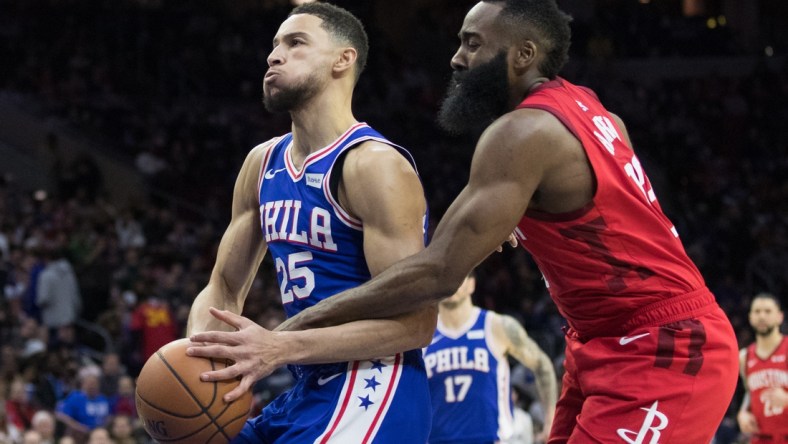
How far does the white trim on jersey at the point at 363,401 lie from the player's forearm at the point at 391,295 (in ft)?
0.68

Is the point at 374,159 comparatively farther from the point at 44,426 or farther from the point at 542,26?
the point at 44,426

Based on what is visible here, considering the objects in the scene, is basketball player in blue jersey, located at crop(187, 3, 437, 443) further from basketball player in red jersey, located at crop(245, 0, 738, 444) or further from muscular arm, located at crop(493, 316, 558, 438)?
muscular arm, located at crop(493, 316, 558, 438)

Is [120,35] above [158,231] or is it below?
above

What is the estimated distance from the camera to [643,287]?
3570mm

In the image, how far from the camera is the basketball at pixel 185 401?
3.49 meters

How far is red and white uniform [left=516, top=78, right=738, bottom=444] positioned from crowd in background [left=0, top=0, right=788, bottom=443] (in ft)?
20.8

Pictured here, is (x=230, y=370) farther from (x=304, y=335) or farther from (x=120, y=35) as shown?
(x=120, y=35)

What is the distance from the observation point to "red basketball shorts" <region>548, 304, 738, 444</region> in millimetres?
3525

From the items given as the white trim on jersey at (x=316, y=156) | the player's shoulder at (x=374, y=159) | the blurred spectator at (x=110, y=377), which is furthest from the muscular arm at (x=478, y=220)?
the blurred spectator at (x=110, y=377)

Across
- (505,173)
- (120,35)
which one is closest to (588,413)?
(505,173)

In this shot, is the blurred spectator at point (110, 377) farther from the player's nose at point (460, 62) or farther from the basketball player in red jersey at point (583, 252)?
the player's nose at point (460, 62)

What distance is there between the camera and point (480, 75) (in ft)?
12.1

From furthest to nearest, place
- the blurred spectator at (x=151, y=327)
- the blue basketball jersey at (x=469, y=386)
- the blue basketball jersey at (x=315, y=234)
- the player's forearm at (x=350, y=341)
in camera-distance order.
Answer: the blurred spectator at (x=151, y=327) < the blue basketball jersey at (x=469, y=386) < the blue basketball jersey at (x=315, y=234) < the player's forearm at (x=350, y=341)

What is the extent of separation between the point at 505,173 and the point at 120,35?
1696 centimetres
